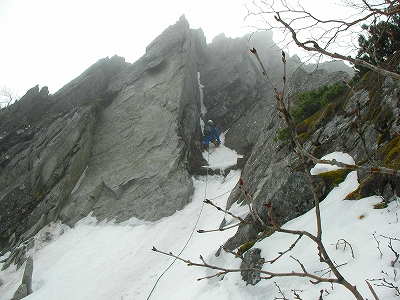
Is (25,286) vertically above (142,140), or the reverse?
(142,140)

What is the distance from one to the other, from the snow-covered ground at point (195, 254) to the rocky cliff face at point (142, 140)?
35.0 inches

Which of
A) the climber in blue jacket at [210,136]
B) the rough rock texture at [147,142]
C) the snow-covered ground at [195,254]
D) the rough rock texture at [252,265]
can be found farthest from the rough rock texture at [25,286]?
the climber in blue jacket at [210,136]

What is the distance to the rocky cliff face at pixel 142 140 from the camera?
12305mm

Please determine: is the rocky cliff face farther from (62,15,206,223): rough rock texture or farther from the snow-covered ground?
the snow-covered ground

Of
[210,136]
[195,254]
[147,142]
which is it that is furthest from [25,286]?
[210,136]

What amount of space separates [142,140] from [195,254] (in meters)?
11.7

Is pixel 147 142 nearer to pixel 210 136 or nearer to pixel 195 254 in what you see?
pixel 210 136

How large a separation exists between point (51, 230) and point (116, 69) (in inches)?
803

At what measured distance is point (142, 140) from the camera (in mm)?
19672

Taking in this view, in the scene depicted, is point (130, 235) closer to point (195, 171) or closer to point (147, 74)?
point (195, 171)

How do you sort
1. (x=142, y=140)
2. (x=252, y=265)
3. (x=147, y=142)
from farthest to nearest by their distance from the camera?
(x=142, y=140), (x=147, y=142), (x=252, y=265)

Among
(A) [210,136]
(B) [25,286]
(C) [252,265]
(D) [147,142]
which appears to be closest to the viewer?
(C) [252,265]

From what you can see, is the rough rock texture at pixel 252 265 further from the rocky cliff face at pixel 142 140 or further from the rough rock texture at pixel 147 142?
the rough rock texture at pixel 147 142

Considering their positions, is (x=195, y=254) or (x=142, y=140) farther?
(x=142, y=140)
